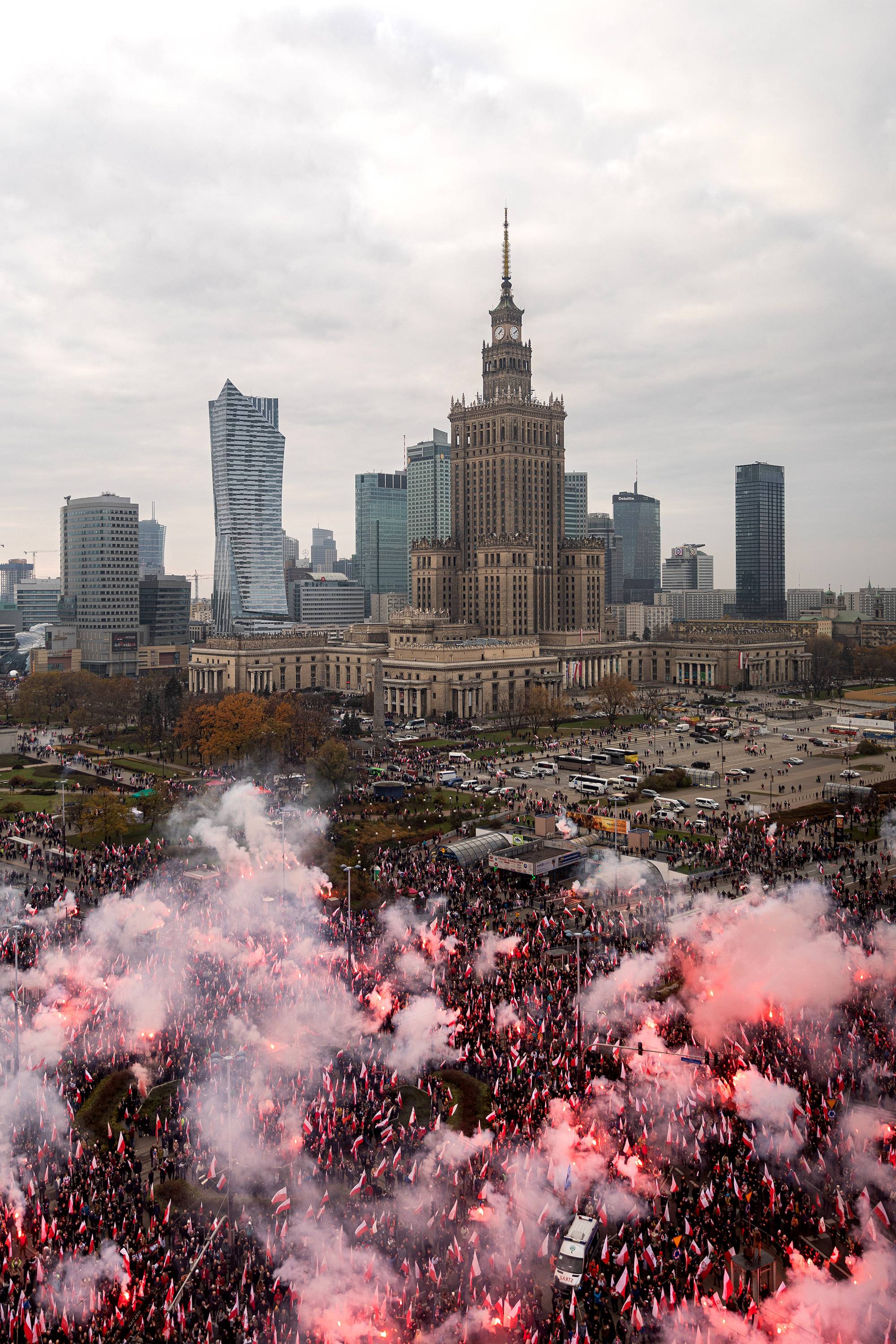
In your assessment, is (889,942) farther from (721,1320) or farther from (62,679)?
(62,679)

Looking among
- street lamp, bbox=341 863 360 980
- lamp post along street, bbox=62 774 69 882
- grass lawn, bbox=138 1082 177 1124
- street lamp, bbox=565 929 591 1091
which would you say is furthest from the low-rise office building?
grass lawn, bbox=138 1082 177 1124

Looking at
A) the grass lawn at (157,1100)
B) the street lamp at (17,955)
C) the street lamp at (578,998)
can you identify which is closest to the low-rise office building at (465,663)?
the street lamp at (17,955)

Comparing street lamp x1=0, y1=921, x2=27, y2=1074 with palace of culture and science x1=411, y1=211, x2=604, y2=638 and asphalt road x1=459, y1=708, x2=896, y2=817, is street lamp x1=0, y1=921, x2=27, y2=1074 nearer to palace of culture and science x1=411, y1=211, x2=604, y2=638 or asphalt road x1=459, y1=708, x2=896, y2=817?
asphalt road x1=459, y1=708, x2=896, y2=817

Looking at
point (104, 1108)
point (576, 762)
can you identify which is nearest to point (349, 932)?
point (104, 1108)

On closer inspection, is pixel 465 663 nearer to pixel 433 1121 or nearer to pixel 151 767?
pixel 151 767

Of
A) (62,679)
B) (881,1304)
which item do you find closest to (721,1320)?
(881,1304)

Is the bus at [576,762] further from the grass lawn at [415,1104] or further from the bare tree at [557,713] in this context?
the grass lawn at [415,1104]

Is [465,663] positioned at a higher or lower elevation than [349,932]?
higher
